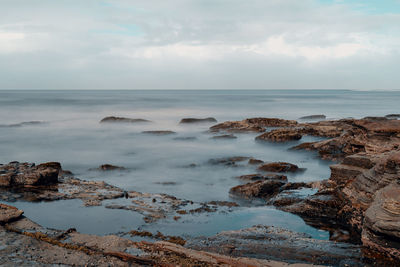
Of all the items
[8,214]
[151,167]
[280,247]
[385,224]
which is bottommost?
[151,167]

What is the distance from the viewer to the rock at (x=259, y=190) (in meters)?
13.4

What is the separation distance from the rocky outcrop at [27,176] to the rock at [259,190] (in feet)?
24.0

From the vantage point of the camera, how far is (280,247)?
820cm

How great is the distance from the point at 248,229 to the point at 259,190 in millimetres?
4134

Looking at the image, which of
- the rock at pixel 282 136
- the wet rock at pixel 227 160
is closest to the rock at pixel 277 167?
the wet rock at pixel 227 160

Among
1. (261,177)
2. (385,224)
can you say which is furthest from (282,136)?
(385,224)

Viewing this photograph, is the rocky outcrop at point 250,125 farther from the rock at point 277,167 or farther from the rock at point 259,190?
the rock at point 259,190

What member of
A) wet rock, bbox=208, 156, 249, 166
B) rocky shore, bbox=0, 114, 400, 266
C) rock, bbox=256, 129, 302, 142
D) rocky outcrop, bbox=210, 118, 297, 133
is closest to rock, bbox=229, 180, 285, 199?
rocky shore, bbox=0, 114, 400, 266

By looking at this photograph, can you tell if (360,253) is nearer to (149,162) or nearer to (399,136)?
(399,136)

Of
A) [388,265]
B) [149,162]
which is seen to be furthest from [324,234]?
[149,162]

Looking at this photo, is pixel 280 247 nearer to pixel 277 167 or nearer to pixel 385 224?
pixel 385 224

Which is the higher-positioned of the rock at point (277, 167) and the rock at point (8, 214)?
the rock at point (8, 214)

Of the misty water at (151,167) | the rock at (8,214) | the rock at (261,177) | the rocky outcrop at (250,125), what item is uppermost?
the rocky outcrop at (250,125)

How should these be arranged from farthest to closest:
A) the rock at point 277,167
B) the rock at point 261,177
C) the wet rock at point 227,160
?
the wet rock at point 227,160, the rock at point 277,167, the rock at point 261,177
